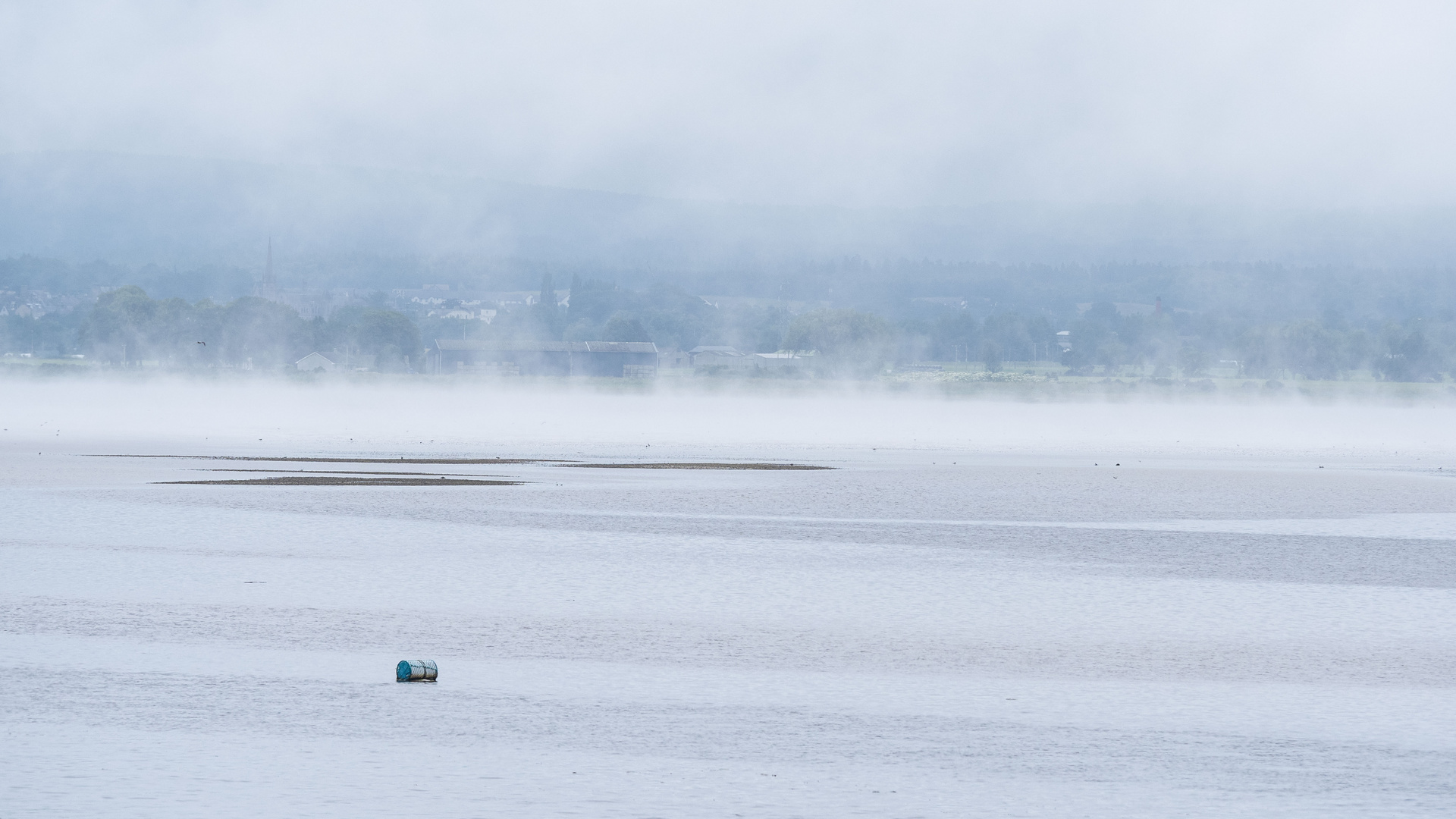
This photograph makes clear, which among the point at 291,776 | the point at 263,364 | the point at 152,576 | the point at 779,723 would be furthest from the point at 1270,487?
the point at 263,364

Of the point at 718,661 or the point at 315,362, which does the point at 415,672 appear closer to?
the point at 718,661

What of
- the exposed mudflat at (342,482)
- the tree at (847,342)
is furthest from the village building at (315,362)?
the exposed mudflat at (342,482)

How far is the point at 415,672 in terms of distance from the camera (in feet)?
52.1

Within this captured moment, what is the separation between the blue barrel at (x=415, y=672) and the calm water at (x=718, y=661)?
0.49 ft

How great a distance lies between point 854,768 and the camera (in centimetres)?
1284

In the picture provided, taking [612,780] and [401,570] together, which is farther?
[401,570]

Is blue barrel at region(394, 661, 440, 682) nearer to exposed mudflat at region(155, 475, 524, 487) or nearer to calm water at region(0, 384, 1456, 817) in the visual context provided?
calm water at region(0, 384, 1456, 817)

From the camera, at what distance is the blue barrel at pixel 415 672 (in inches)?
624

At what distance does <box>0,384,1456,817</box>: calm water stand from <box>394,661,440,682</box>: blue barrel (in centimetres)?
15

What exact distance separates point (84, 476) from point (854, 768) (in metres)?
33.8

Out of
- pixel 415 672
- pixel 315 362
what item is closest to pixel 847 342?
pixel 315 362

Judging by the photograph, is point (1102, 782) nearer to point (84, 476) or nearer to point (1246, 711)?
point (1246, 711)

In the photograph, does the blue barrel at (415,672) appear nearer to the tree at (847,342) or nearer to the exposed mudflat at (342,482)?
the exposed mudflat at (342,482)

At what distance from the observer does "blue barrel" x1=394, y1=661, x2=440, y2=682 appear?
52.0 ft
